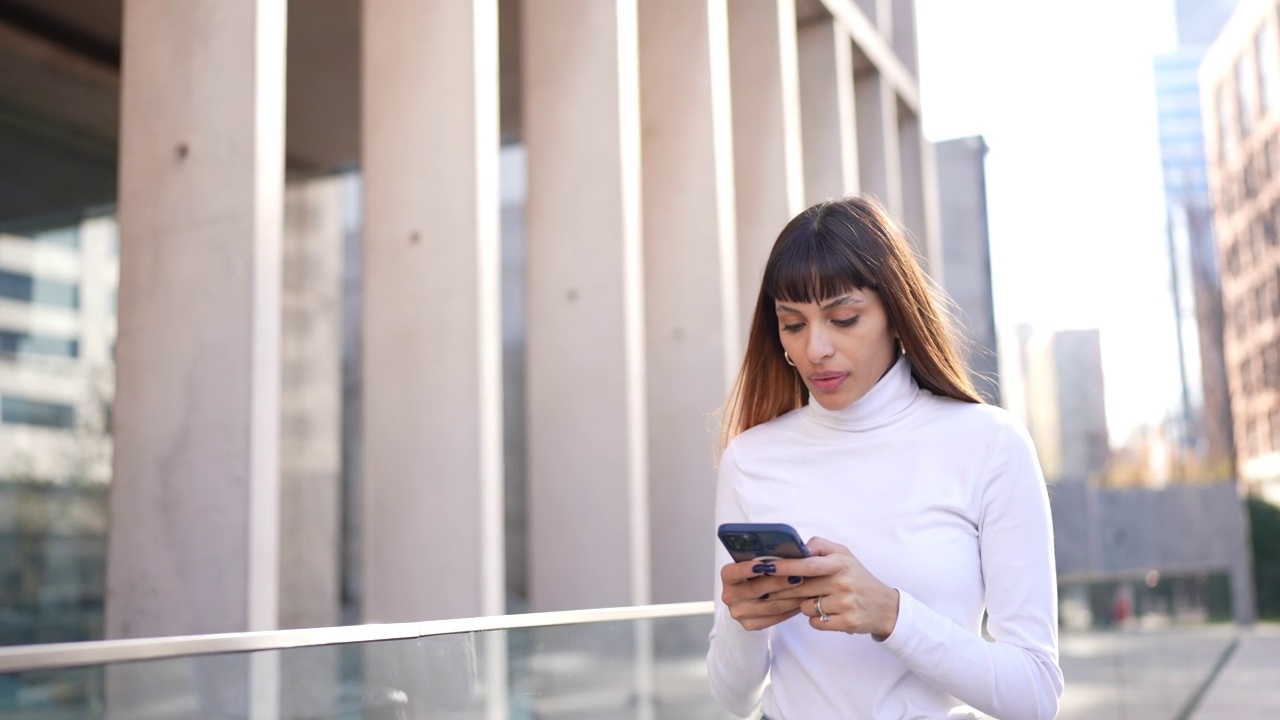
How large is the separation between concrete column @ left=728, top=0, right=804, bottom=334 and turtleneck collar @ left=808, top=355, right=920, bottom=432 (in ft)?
23.5

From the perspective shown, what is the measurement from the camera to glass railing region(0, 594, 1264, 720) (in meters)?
2.13

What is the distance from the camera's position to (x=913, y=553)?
219cm

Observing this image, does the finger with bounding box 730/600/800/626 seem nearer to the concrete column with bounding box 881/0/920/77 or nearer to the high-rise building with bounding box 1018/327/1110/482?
the concrete column with bounding box 881/0/920/77

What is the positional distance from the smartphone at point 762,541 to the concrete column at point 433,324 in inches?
163

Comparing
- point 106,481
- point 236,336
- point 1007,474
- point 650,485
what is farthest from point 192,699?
point 106,481

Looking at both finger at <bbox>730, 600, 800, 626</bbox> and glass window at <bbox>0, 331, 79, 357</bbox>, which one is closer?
finger at <bbox>730, 600, 800, 626</bbox>

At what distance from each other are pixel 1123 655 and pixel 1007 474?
344 inches

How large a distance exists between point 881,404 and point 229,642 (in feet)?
4.15

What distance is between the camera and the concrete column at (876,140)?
12320mm

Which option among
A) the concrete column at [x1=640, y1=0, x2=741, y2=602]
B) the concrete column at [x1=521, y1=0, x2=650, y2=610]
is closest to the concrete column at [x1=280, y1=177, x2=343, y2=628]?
the concrete column at [x1=640, y1=0, x2=741, y2=602]

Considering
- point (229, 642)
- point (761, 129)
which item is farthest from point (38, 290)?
point (229, 642)

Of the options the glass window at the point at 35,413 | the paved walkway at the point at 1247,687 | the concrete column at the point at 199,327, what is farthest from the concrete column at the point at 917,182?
the concrete column at the point at 199,327

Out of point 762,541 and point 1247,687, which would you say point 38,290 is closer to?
point 762,541

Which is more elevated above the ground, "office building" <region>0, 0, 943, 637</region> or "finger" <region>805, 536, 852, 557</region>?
"office building" <region>0, 0, 943, 637</region>
